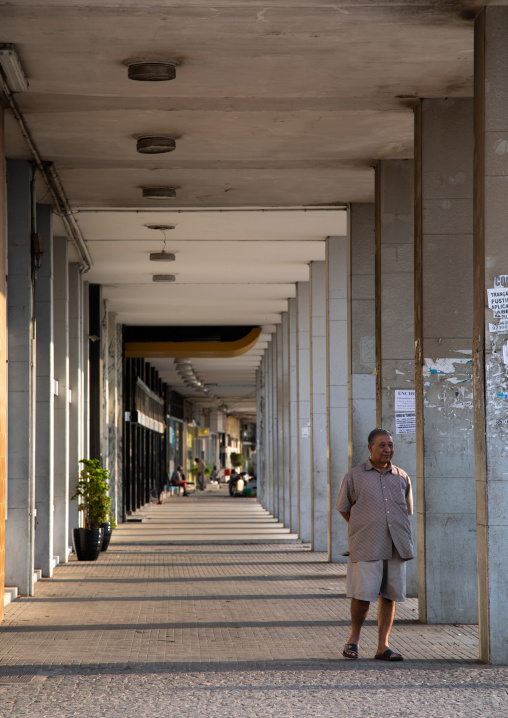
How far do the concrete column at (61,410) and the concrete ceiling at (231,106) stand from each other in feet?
3.35

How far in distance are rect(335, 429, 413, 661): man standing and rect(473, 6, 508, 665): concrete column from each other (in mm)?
547

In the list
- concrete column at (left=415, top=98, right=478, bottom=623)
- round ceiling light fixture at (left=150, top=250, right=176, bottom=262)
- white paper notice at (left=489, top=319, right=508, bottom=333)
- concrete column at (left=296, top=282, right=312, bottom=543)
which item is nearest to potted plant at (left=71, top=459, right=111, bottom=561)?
round ceiling light fixture at (left=150, top=250, right=176, bottom=262)

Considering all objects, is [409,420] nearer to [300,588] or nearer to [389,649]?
[300,588]

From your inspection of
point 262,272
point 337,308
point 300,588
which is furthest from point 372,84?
point 262,272

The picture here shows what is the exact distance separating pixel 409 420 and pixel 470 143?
10.3 ft

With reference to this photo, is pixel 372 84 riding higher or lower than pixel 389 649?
higher

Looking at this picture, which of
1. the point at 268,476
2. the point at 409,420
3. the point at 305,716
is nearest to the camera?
the point at 305,716

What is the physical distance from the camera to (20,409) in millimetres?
11398

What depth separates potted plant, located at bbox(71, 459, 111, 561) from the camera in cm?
1526

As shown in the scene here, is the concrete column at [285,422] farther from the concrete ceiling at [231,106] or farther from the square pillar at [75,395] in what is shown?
the square pillar at [75,395]

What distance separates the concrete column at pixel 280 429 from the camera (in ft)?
83.5

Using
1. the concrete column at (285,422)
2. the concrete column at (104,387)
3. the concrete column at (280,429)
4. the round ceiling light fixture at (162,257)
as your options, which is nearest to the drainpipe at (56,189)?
the round ceiling light fixture at (162,257)

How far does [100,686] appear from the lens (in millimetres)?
6594

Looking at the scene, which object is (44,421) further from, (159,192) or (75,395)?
(75,395)
